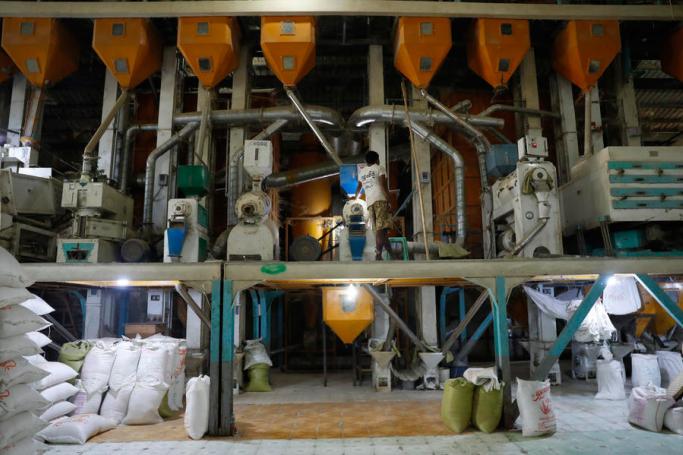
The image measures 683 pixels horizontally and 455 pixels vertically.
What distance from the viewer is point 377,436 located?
457 cm

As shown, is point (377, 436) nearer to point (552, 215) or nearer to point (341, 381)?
point (341, 381)

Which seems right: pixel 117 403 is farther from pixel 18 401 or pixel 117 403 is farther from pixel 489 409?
pixel 489 409

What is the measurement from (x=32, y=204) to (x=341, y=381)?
5938mm

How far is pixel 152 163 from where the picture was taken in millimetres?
7980

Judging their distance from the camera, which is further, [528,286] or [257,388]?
[528,286]

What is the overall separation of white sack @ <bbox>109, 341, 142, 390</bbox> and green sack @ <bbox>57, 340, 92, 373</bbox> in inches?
14.2

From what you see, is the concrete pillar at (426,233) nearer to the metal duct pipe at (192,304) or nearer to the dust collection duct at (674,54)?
the metal duct pipe at (192,304)

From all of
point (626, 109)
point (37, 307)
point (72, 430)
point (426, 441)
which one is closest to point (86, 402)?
point (72, 430)

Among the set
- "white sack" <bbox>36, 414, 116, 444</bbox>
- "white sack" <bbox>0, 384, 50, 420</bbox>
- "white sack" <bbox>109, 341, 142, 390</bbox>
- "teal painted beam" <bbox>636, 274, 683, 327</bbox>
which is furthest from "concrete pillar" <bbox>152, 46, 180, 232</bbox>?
"teal painted beam" <bbox>636, 274, 683, 327</bbox>

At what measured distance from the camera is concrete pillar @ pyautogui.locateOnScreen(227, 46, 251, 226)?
7887 millimetres

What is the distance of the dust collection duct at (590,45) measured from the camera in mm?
7871

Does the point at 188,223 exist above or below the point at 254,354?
above

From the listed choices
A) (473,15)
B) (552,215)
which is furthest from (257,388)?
(473,15)

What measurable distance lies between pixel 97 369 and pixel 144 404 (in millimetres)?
715
